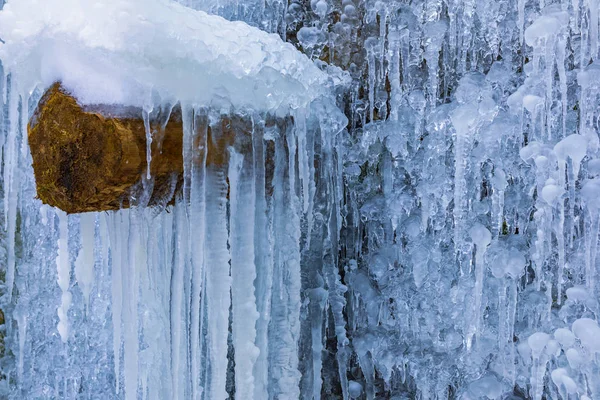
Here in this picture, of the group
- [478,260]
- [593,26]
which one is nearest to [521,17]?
[593,26]

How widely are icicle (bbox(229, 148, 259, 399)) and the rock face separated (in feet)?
0.81

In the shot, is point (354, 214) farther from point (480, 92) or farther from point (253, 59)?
point (253, 59)

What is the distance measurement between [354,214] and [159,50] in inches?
40.2

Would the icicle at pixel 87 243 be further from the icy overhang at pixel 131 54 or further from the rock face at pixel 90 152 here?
the icy overhang at pixel 131 54

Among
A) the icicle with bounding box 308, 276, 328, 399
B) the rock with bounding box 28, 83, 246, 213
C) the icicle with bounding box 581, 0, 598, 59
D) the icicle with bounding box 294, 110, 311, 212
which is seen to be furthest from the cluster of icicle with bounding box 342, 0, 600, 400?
the rock with bounding box 28, 83, 246, 213

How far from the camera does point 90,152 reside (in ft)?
4.51

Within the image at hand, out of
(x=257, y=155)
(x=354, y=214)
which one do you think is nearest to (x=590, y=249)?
(x=354, y=214)

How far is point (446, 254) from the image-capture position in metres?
1.87

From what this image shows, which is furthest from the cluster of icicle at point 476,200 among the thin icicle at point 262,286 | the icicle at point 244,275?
the icicle at point 244,275

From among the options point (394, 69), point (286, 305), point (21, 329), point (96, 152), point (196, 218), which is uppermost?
point (394, 69)

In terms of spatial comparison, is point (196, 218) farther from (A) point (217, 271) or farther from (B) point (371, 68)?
(B) point (371, 68)

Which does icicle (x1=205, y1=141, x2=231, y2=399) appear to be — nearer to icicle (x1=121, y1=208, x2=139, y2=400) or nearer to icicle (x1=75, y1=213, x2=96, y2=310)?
icicle (x1=121, y1=208, x2=139, y2=400)

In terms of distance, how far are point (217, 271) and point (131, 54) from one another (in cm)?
66

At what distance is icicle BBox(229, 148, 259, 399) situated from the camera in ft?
5.51
